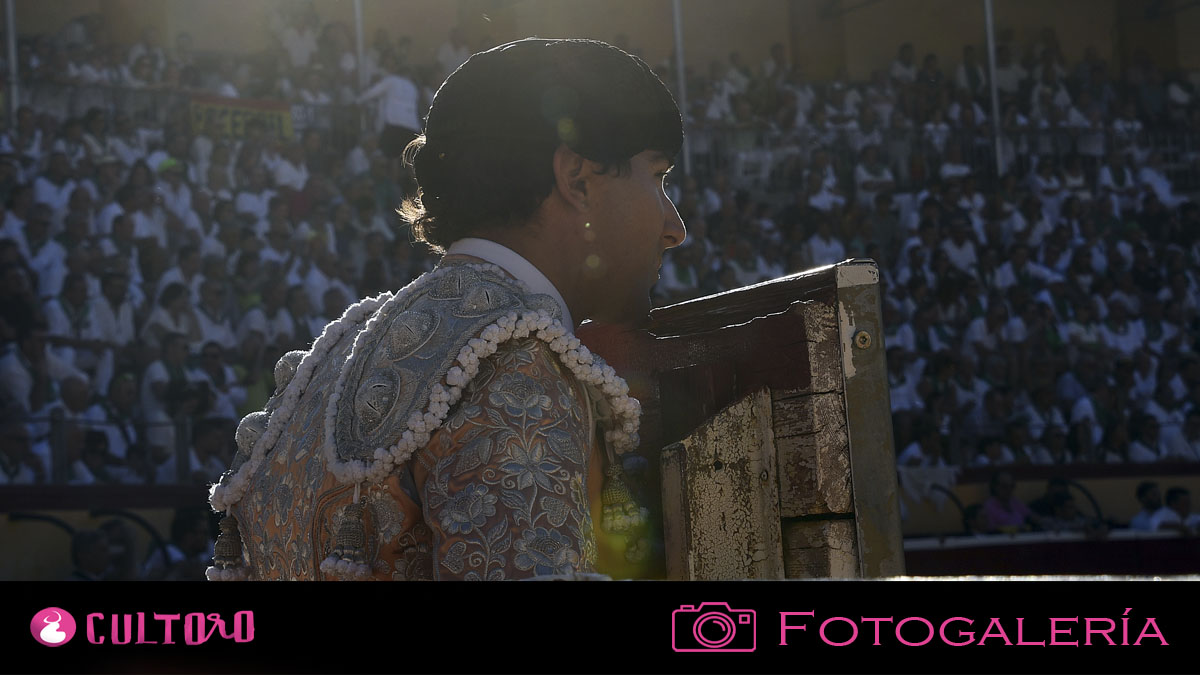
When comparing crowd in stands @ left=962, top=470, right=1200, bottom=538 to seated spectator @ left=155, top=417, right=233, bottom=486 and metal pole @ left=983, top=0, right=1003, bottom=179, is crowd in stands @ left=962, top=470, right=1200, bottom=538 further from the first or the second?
seated spectator @ left=155, top=417, right=233, bottom=486

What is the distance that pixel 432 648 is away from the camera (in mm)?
922

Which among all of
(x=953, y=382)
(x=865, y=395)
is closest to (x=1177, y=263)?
(x=953, y=382)

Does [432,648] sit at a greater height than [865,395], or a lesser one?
lesser

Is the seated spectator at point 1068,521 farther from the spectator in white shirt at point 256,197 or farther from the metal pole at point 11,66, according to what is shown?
the metal pole at point 11,66

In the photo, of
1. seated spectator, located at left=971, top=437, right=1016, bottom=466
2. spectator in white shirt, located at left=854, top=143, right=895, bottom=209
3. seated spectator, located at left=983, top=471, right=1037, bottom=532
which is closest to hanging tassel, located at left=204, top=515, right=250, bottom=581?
seated spectator, located at left=983, top=471, right=1037, bottom=532

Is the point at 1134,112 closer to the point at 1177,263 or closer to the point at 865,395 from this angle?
the point at 1177,263

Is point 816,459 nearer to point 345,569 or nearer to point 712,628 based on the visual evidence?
point 345,569

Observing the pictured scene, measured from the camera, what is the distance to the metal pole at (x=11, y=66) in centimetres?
890

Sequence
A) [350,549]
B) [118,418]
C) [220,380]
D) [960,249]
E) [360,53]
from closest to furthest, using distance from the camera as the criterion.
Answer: [350,549]
[118,418]
[220,380]
[360,53]
[960,249]

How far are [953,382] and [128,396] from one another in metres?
6.18

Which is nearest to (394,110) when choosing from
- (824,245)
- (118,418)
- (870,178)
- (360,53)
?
(360,53)

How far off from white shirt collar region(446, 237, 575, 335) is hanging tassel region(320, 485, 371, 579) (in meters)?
0.33

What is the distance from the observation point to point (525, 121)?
164 centimetres

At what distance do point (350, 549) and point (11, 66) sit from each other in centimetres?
868
